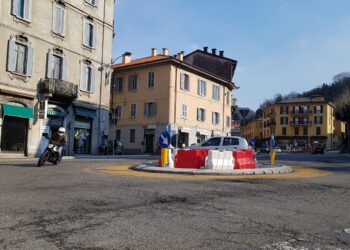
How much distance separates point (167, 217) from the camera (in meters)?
6.69

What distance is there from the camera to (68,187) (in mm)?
10078

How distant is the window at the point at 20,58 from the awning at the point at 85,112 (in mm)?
5288

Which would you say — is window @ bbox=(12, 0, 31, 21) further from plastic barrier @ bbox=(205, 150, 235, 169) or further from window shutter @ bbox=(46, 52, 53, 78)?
plastic barrier @ bbox=(205, 150, 235, 169)

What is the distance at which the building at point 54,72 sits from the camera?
26016mm

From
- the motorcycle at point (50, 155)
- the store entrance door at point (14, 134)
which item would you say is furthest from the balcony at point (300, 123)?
the motorcycle at point (50, 155)

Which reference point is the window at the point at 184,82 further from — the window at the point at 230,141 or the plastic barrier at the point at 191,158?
the plastic barrier at the point at 191,158

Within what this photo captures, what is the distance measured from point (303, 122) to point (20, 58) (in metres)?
108

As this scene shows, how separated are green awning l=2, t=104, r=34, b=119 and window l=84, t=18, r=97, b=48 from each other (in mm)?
8541

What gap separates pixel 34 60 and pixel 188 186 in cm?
2040

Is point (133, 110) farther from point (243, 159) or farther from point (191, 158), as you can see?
point (191, 158)

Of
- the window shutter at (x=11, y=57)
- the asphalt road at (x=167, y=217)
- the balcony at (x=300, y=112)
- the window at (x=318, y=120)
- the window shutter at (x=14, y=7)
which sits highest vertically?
the balcony at (x=300, y=112)

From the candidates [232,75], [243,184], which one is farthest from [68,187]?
[232,75]

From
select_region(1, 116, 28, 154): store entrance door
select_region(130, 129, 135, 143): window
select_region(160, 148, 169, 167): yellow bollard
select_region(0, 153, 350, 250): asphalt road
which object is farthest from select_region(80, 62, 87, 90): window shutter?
select_region(0, 153, 350, 250): asphalt road

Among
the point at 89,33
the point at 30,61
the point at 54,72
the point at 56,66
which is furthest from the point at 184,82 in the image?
the point at 30,61
